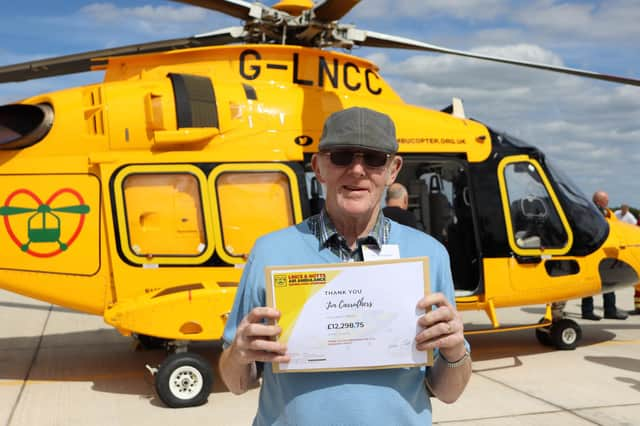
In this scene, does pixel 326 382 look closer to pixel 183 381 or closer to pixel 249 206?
pixel 183 381

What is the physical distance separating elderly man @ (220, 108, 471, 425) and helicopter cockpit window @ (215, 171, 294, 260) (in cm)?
430

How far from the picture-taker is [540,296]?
7289mm

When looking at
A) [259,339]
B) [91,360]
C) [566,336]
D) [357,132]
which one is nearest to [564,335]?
[566,336]

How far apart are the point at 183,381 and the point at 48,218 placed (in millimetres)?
1907

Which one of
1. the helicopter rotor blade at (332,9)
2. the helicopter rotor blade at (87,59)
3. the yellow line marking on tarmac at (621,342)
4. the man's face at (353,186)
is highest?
the helicopter rotor blade at (332,9)

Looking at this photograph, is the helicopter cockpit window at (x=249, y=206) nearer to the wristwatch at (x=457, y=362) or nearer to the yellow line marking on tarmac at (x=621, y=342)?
the wristwatch at (x=457, y=362)

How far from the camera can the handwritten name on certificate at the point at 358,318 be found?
1919mm

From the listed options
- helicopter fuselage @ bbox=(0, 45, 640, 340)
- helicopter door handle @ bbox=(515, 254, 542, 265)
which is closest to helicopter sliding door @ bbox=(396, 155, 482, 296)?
helicopter fuselage @ bbox=(0, 45, 640, 340)

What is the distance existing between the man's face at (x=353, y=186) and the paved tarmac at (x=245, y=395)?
3731 millimetres

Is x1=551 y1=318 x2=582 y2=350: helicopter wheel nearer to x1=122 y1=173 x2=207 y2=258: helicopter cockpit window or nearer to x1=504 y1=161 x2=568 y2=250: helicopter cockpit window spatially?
x1=504 y1=161 x2=568 y2=250: helicopter cockpit window

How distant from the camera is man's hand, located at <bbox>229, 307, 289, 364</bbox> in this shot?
1.83 m

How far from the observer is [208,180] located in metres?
6.34

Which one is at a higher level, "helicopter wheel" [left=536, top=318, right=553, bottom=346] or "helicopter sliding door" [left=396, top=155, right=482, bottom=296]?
"helicopter sliding door" [left=396, top=155, right=482, bottom=296]

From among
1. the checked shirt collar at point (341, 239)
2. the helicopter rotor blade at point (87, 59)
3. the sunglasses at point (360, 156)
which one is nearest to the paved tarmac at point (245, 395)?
the helicopter rotor blade at point (87, 59)
